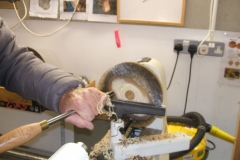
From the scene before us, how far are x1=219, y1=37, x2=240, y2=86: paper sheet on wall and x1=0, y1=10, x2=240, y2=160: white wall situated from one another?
0.11ft

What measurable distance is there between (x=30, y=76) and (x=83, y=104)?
27cm

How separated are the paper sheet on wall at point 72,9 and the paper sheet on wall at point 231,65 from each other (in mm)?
994

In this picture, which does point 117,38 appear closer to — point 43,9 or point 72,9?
point 72,9

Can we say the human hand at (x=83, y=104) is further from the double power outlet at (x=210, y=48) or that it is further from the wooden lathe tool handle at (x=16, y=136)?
the double power outlet at (x=210, y=48)

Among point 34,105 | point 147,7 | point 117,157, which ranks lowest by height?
point 34,105

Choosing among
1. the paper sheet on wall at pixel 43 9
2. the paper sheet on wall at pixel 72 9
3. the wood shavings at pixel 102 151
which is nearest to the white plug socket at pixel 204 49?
the paper sheet on wall at pixel 72 9

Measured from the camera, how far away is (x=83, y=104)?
0.81 m

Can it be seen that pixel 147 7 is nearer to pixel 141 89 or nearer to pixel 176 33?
pixel 176 33

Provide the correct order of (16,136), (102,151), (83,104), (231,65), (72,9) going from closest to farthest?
(16,136)
(83,104)
(102,151)
(231,65)
(72,9)

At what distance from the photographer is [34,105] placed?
72.2 inches

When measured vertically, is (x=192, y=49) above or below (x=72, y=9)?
below

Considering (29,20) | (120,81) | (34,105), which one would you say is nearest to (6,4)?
(29,20)

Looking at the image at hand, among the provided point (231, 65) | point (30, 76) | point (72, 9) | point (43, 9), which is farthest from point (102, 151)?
point (43, 9)

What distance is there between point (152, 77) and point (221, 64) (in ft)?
2.91
